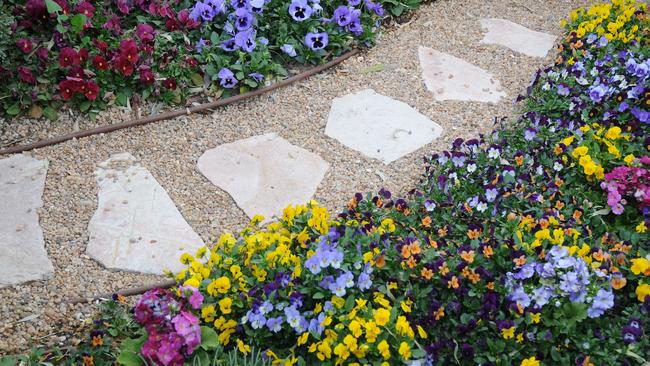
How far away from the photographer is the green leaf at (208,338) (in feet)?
6.41

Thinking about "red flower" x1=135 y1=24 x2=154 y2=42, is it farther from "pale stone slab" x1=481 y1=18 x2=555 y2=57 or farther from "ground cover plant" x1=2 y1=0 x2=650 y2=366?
"pale stone slab" x1=481 y1=18 x2=555 y2=57

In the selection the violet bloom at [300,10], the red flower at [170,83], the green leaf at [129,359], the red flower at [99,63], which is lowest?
the red flower at [170,83]

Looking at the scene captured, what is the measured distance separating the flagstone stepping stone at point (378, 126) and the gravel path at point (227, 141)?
0.05m

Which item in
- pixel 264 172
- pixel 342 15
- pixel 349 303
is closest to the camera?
pixel 349 303

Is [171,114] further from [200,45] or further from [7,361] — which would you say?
[7,361]

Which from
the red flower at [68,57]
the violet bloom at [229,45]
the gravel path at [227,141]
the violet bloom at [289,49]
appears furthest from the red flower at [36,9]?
the violet bloom at [289,49]

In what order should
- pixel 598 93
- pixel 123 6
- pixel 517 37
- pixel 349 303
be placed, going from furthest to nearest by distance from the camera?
pixel 517 37 → pixel 123 6 → pixel 598 93 → pixel 349 303

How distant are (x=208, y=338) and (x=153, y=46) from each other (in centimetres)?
196

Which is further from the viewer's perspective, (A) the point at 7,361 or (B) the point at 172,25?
(B) the point at 172,25

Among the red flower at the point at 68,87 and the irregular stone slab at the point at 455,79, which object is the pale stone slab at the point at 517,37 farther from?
the red flower at the point at 68,87

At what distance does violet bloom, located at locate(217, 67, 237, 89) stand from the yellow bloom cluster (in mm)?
2005

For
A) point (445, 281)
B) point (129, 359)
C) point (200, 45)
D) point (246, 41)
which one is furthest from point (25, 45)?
point (445, 281)

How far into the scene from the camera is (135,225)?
2.70 metres

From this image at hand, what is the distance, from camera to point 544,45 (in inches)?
157
